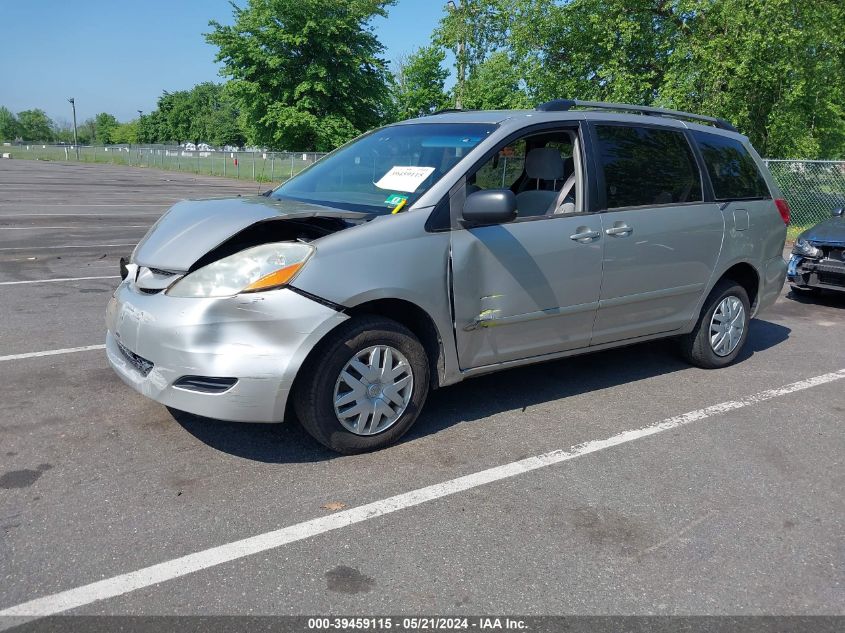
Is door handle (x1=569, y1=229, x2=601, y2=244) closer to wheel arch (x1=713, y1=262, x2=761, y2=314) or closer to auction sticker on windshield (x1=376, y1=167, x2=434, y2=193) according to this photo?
auction sticker on windshield (x1=376, y1=167, x2=434, y2=193)

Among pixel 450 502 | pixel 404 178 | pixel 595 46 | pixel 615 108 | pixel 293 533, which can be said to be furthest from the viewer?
pixel 595 46

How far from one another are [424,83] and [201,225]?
1635 inches

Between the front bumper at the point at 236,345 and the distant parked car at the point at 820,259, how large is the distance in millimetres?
6908

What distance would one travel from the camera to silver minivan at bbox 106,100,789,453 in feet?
10.9

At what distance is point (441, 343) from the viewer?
383 centimetres

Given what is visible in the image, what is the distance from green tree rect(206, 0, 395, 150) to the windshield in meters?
32.5

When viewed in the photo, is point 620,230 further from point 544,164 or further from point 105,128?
point 105,128

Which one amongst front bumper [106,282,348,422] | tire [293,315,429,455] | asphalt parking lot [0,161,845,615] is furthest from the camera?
tire [293,315,429,455]

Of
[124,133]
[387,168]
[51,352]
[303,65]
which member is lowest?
[51,352]

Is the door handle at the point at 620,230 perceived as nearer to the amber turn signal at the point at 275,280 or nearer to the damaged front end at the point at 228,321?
the damaged front end at the point at 228,321

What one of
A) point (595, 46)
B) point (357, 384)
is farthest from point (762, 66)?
point (357, 384)

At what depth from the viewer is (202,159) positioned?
4334 centimetres

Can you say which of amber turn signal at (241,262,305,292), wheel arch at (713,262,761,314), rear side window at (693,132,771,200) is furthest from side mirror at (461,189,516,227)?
wheel arch at (713,262,761,314)

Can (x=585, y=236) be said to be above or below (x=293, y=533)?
above
